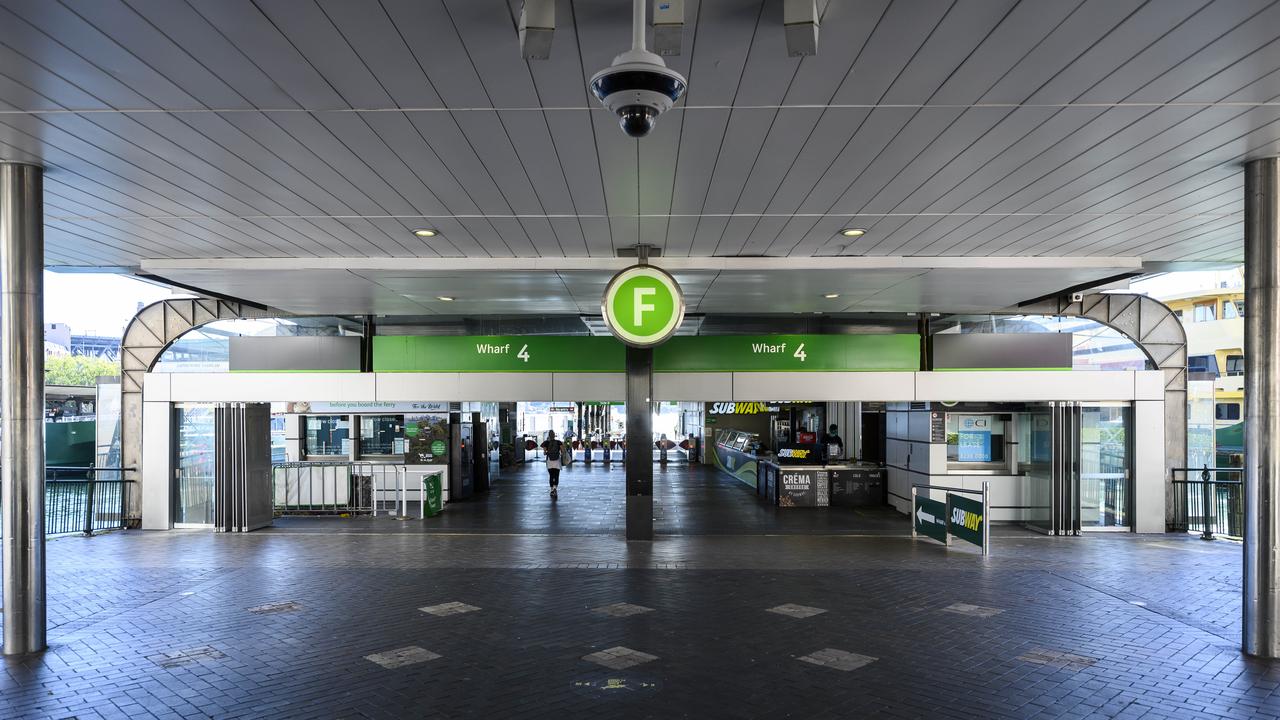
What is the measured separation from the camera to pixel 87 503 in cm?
1316

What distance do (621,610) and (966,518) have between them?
6.30 meters

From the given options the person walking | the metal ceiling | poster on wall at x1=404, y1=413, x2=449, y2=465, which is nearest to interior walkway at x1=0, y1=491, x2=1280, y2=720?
the metal ceiling

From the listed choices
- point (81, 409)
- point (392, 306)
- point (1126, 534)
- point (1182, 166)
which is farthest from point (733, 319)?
point (81, 409)

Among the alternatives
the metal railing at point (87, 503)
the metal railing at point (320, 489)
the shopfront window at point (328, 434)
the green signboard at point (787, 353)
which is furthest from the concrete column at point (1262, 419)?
the shopfront window at point (328, 434)

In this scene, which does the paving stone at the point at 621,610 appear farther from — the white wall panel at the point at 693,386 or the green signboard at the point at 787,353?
the green signboard at the point at 787,353

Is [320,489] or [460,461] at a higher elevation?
[460,461]

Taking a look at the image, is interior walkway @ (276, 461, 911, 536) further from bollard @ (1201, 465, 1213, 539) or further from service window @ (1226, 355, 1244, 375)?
service window @ (1226, 355, 1244, 375)

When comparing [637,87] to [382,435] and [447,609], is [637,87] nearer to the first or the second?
[447,609]

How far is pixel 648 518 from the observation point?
12.0m

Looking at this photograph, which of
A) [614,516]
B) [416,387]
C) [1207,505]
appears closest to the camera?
[416,387]

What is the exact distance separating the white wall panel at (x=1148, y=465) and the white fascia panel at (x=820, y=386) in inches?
180

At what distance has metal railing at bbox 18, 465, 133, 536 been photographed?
42.6 feet

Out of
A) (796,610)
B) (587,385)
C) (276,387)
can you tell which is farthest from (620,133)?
(276,387)

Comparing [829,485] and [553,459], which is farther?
[553,459]
